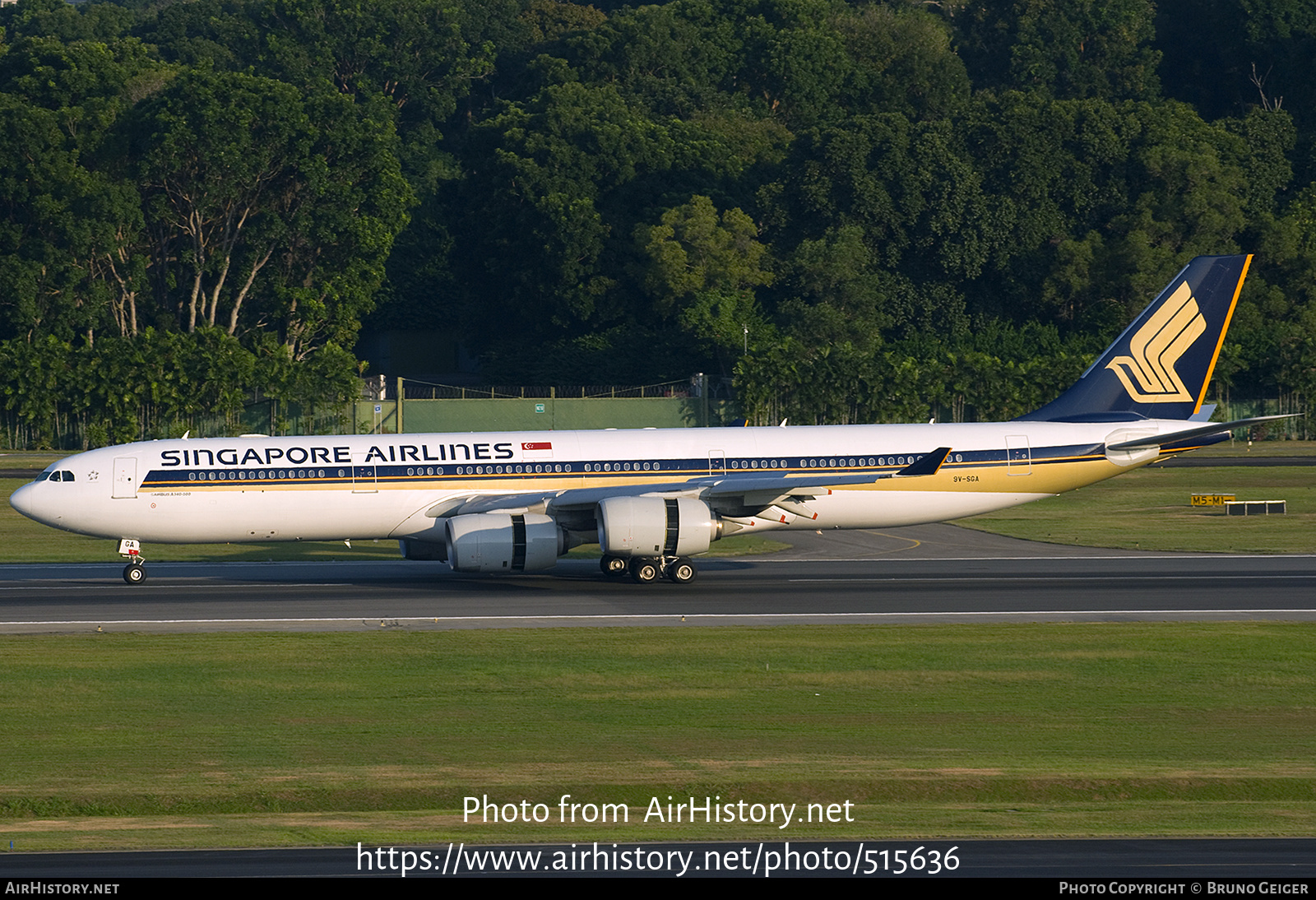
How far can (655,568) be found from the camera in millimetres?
38812

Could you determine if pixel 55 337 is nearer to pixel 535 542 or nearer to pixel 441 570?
pixel 441 570

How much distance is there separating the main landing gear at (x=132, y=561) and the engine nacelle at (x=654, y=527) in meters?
12.4

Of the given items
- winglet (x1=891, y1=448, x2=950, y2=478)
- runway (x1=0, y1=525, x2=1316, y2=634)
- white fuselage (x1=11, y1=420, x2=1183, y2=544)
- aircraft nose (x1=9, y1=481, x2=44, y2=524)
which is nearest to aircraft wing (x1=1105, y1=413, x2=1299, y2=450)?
white fuselage (x1=11, y1=420, x2=1183, y2=544)

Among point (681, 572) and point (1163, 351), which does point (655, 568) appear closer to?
point (681, 572)

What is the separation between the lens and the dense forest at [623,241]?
92000mm

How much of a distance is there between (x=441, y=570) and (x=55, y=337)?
61.4 m

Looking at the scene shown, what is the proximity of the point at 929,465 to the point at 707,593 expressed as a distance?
284 inches

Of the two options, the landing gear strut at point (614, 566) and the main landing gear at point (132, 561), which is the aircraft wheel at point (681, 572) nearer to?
the landing gear strut at point (614, 566)

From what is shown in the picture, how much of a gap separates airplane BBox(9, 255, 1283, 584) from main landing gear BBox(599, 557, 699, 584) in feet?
0.19

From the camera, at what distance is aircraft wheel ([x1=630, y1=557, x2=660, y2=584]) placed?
38625mm

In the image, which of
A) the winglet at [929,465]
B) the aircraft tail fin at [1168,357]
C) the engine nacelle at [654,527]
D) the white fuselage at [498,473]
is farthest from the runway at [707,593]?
the aircraft tail fin at [1168,357]

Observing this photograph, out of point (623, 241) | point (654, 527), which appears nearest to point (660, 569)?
point (654, 527)

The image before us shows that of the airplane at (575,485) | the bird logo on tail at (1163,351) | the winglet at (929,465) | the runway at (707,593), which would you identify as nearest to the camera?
the runway at (707,593)
